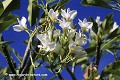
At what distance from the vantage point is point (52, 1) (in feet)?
5.99

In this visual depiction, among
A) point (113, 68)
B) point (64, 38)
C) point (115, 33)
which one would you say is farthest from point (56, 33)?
point (115, 33)

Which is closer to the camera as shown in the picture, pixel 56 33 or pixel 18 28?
pixel 56 33

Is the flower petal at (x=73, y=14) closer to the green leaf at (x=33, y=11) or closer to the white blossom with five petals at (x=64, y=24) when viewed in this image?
the white blossom with five petals at (x=64, y=24)

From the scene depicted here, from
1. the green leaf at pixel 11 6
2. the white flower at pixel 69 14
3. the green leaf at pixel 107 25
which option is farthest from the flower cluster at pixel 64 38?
the green leaf at pixel 107 25

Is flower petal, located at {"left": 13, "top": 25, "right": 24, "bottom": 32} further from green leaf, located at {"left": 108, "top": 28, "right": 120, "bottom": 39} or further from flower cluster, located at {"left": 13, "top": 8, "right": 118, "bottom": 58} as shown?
green leaf, located at {"left": 108, "top": 28, "right": 120, "bottom": 39}

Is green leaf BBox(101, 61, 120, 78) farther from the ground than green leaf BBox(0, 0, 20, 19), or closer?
closer

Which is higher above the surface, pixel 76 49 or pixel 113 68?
pixel 76 49

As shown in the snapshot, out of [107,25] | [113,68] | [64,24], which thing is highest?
[64,24]

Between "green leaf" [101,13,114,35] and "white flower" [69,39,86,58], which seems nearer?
"white flower" [69,39,86,58]

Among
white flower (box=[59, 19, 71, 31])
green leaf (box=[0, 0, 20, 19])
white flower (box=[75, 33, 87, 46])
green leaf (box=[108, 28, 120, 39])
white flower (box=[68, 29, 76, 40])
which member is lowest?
green leaf (box=[108, 28, 120, 39])

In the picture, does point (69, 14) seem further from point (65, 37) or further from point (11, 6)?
point (11, 6)

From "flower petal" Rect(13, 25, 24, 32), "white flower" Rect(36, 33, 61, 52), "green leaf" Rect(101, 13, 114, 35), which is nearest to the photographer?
"white flower" Rect(36, 33, 61, 52)

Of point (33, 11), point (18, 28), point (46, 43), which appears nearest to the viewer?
point (46, 43)

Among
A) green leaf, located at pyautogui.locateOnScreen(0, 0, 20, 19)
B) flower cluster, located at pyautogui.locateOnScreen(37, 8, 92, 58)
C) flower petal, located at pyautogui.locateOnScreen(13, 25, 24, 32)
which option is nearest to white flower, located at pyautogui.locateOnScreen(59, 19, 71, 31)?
flower cluster, located at pyautogui.locateOnScreen(37, 8, 92, 58)
